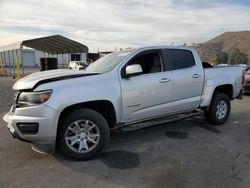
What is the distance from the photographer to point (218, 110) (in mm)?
6195

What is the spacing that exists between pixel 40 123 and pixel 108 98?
45.0 inches

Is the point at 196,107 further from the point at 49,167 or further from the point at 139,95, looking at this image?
the point at 49,167

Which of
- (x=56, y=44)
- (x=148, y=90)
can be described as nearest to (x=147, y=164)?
(x=148, y=90)

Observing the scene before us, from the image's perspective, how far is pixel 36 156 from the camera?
14.3ft

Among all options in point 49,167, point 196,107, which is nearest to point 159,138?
point 196,107

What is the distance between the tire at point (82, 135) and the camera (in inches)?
158

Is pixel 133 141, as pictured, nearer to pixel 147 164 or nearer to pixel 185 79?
pixel 147 164

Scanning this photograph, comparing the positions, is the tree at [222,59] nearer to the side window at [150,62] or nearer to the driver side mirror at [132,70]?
the side window at [150,62]

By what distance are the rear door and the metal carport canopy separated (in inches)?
633

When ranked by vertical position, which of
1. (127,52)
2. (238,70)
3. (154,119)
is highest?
(127,52)

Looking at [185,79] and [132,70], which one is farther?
[185,79]

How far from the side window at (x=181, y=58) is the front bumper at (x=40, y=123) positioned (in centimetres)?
267

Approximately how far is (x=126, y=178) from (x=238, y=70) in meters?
4.38

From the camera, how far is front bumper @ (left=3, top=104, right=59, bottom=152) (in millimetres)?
3775
